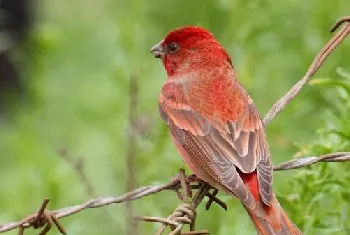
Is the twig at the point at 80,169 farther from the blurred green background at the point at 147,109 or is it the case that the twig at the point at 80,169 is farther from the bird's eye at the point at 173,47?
the bird's eye at the point at 173,47

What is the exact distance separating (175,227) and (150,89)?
4.86m

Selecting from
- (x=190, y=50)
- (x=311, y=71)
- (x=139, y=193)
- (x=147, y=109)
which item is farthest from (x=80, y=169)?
(x=147, y=109)

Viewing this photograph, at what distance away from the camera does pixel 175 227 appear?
575cm

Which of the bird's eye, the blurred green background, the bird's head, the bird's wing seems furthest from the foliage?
the bird's eye

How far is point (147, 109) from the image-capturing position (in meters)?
10.2

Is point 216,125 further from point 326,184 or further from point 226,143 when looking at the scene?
point 326,184

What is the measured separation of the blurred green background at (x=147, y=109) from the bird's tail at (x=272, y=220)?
0.47m

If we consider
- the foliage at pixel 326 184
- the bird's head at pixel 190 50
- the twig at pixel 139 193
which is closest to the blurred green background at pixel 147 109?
the foliage at pixel 326 184

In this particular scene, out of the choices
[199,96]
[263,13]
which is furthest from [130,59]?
[199,96]

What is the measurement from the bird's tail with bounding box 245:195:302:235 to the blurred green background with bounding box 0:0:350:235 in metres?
0.47

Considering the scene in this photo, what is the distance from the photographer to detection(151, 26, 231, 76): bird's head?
7.93m

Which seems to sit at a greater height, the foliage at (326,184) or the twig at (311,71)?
the twig at (311,71)

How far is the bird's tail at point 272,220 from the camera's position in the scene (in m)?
6.29

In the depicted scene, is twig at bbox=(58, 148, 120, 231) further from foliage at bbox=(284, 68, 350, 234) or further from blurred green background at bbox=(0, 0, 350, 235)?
foliage at bbox=(284, 68, 350, 234)
